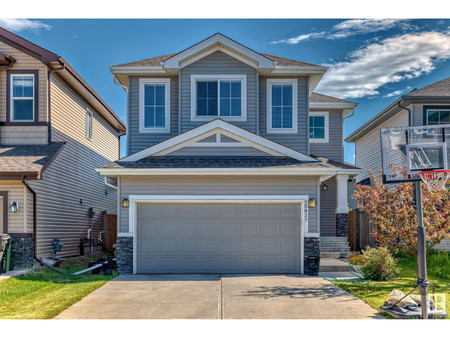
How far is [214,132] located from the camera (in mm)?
12086

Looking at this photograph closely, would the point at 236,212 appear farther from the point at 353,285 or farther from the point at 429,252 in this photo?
the point at 429,252

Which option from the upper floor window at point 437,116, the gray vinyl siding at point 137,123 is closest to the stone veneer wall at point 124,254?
the gray vinyl siding at point 137,123

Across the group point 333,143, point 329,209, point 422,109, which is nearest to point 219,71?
point 333,143

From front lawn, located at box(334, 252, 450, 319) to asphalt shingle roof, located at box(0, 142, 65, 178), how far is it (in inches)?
306

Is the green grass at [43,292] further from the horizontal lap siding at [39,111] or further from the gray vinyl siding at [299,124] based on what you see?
the gray vinyl siding at [299,124]

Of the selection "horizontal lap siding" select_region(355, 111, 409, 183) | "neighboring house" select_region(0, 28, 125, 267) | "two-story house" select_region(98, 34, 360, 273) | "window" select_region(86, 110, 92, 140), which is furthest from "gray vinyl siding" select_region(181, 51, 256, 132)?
"horizontal lap siding" select_region(355, 111, 409, 183)

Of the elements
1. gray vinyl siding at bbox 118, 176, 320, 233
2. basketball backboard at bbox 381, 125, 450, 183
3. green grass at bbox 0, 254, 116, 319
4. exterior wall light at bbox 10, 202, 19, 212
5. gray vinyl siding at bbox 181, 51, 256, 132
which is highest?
gray vinyl siding at bbox 181, 51, 256, 132

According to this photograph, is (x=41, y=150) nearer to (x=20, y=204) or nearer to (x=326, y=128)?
(x=20, y=204)

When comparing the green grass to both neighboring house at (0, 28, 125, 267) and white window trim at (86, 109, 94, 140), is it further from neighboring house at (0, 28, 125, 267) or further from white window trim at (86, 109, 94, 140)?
white window trim at (86, 109, 94, 140)

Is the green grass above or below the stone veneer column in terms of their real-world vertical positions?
below

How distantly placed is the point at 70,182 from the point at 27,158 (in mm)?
3263

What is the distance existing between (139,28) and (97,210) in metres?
8.33

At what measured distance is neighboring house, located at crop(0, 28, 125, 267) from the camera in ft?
37.4
